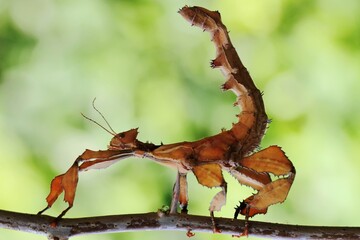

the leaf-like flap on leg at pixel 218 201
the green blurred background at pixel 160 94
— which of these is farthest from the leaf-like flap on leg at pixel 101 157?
the green blurred background at pixel 160 94

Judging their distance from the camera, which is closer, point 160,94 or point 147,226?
point 147,226

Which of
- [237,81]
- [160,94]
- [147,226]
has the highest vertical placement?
[160,94]

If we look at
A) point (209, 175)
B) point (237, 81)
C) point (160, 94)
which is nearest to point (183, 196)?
point (209, 175)

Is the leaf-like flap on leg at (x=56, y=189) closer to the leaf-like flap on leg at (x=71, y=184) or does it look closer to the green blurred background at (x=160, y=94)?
the leaf-like flap on leg at (x=71, y=184)

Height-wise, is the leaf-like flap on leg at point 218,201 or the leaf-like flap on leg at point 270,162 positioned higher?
the leaf-like flap on leg at point 270,162

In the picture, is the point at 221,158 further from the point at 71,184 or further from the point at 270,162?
the point at 71,184

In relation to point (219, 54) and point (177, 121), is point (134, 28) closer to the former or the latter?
point (177, 121)

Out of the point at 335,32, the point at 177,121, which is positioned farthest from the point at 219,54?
the point at 335,32
